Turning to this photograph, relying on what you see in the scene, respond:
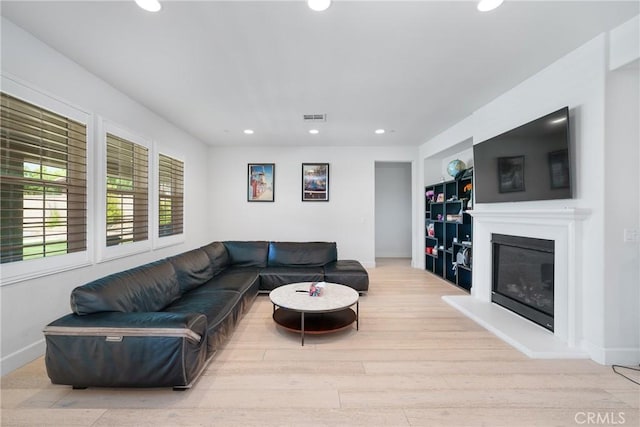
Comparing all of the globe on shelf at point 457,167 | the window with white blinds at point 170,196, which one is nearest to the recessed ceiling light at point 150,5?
the window with white blinds at point 170,196

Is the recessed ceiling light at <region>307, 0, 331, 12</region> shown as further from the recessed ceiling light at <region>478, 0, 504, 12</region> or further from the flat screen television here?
the flat screen television

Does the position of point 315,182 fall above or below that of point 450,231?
above

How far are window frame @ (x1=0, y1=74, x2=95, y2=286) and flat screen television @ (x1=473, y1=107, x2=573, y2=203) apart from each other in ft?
14.7

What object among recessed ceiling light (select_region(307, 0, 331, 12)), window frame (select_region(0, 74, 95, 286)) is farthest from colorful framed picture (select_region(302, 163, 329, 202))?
recessed ceiling light (select_region(307, 0, 331, 12))

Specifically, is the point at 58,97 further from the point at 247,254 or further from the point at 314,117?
the point at 247,254

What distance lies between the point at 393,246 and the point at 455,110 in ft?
13.9

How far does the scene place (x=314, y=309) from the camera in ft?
8.14

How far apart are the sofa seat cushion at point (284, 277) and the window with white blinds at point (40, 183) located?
2.12 meters

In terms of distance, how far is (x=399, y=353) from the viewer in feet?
7.66

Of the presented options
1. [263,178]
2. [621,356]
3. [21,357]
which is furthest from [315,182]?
[621,356]

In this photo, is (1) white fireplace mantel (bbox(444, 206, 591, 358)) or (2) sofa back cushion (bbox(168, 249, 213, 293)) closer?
(1) white fireplace mantel (bbox(444, 206, 591, 358))

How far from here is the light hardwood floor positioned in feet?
5.26

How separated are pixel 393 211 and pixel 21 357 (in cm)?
683

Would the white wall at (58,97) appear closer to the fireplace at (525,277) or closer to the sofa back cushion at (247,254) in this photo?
the sofa back cushion at (247,254)
